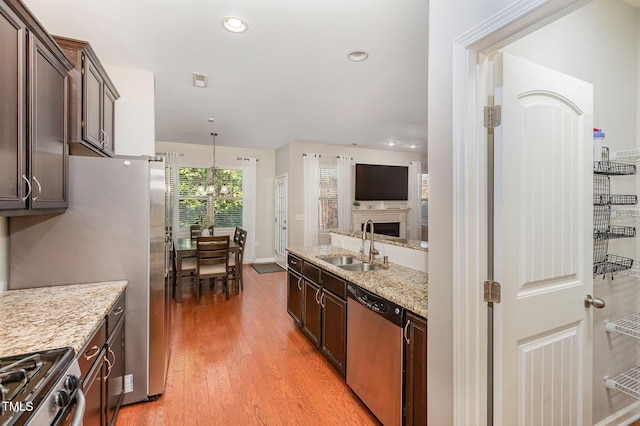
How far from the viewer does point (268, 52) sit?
249 centimetres

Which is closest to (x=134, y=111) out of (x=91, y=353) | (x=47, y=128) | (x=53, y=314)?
(x=47, y=128)

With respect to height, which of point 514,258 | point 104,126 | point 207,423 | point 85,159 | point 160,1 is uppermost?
point 160,1

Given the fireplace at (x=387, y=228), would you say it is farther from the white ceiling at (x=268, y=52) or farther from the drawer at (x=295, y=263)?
the drawer at (x=295, y=263)

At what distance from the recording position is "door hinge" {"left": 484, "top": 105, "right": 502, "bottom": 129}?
1.24m

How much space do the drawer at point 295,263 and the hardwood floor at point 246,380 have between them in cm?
72

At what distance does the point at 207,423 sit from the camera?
1926 millimetres

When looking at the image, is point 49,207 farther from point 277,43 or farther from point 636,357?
point 636,357

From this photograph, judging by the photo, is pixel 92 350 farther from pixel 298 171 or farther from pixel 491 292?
pixel 298 171

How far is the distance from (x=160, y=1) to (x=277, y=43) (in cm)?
83

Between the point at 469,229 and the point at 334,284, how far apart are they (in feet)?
4.35

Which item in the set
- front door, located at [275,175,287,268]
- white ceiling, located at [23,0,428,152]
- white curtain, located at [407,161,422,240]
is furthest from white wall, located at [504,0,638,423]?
white curtain, located at [407,161,422,240]

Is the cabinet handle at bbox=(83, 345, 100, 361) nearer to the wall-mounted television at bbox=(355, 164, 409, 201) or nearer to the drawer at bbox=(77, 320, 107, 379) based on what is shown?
the drawer at bbox=(77, 320, 107, 379)

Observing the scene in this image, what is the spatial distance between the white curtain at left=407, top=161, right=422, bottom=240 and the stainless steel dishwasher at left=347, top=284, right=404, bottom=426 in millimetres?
5487

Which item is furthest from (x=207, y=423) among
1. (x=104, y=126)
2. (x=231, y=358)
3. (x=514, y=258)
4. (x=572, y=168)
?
(x=572, y=168)
